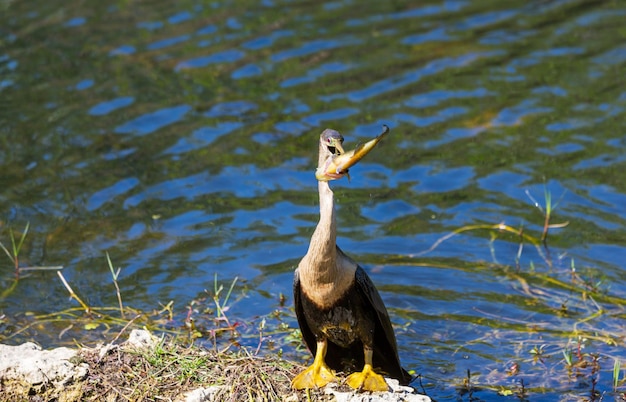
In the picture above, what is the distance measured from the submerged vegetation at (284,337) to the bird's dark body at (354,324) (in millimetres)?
256

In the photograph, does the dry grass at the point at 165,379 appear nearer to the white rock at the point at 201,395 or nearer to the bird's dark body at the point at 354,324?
the white rock at the point at 201,395

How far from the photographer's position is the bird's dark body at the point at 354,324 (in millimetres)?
4824

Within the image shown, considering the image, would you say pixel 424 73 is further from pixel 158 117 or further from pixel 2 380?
pixel 2 380

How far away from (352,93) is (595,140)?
8.56 ft

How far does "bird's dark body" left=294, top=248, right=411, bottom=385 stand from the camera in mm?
4824

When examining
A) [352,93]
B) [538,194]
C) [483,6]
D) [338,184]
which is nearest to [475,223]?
[538,194]

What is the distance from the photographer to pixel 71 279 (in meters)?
7.03

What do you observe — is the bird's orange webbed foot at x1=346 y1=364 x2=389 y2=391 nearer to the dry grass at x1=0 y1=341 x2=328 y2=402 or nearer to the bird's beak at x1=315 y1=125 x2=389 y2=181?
the dry grass at x1=0 y1=341 x2=328 y2=402

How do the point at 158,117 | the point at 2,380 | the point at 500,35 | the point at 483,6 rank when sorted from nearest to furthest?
the point at 2,380 < the point at 158,117 < the point at 500,35 < the point at 483,6

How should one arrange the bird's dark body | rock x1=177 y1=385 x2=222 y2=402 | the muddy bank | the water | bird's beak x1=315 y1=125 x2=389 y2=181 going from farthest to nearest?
1. the water
2. the bird's dark body
3. the muddy bank
4. rock x1=177 y1=385 x2=222 y2=402
5. bird's beak x1=315 y1=125 x2=389 y2=181

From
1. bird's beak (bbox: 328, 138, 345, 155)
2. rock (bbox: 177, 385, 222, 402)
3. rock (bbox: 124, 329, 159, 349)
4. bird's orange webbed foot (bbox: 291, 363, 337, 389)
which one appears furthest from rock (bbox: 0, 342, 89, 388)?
bird's beak (bbox: 328, 138, 345, 155)

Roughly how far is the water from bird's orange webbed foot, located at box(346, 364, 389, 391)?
104 cm

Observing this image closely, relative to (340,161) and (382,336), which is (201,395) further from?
(340,161)

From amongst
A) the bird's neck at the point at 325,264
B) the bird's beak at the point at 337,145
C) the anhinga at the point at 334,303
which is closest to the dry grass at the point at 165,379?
the anhinga at the point at 334,303
